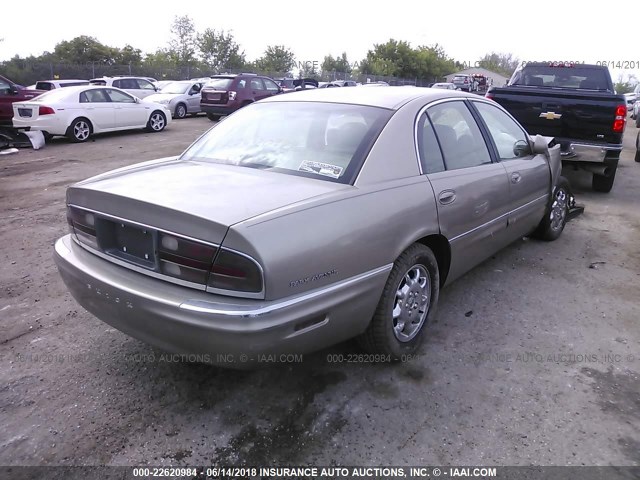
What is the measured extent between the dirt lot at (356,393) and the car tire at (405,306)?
17 cm

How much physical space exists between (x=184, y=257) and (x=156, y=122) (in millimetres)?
13754

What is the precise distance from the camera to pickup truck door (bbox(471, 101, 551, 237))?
13.3 feet

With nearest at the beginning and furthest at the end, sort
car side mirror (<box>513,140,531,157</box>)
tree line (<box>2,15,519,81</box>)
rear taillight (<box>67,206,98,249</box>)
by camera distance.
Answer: rear taillight (<box>67,206,98,249</box>) < car side mirror (<box>513,140,531,157</box>) < tree line (<box>2,15,519,81</box>)

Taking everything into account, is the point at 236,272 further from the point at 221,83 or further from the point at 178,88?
the point at 178,88

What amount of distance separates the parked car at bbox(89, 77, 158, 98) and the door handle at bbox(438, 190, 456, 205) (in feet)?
58.6

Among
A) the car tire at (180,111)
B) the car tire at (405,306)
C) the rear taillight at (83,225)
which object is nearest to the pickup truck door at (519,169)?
the car tire at (405,306)

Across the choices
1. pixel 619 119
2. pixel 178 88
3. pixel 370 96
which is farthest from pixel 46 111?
pixel 619 119

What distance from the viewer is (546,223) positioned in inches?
204

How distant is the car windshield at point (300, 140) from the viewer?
2.84 meters

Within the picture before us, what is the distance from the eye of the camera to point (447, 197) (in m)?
3.17

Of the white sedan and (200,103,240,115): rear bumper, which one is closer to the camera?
the white sedan

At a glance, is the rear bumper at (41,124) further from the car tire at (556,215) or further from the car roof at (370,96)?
the car tire at (556,215)

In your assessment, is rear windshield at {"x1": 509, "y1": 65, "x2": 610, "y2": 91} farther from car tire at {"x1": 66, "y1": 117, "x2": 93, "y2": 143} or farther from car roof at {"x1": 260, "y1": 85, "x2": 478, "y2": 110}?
car tire at {"x1": 66, "y1": 117, "x2": 93, "y2": 143}

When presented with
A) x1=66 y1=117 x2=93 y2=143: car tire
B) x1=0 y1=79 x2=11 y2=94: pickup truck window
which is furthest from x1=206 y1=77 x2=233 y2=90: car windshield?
x1=0 y1=79 x2=11 y2=94: pickup truck window
